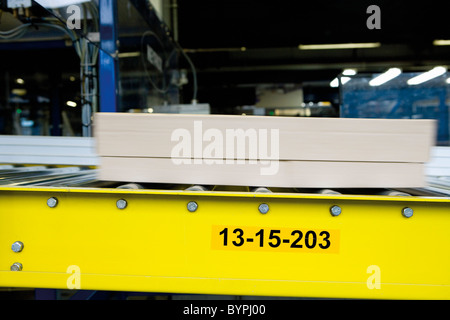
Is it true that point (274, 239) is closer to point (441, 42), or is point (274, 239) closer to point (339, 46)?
point (339, 46)

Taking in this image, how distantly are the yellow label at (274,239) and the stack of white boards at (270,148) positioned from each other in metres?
0.17

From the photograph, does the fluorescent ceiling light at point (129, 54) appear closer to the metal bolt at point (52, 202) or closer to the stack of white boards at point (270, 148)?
the stack of white boards at point (270, 148)

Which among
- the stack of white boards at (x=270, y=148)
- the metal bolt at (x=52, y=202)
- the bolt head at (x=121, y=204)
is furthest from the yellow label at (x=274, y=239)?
the metal bolt at (x=52, y=202)

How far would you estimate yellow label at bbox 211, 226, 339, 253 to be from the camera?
2.99 ft

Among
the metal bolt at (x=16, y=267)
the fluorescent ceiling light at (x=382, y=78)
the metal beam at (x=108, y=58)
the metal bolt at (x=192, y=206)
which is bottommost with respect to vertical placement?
the metal bolt at (x=16, y=267)

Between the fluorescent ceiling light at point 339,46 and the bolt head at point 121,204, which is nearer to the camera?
the bolt head at point 121,204

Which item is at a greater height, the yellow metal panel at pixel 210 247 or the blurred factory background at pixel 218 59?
the blurred factory background at pixel 218 59

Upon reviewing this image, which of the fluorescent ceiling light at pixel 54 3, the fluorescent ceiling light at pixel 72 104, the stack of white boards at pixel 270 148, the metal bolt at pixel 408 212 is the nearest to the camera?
the metal bolt at pixel 408 212

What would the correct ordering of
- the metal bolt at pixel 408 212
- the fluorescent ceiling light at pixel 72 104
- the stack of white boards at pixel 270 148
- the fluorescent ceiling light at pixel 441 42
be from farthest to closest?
the fluorescent ceiling light at pixel 441 42
the fluorescent ceiling light at pixel 72 104
the stack of white boards at pixel 270 148
the metal bolt at pixel 408 212

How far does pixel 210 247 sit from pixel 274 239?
201 millimetres

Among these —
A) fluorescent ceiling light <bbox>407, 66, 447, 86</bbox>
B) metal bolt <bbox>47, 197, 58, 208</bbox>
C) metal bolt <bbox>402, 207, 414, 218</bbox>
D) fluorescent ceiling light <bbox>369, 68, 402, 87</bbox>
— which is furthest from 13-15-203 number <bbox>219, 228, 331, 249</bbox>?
fluorescent ceiling light <bbox>407, 66, 447, 86</bbox>

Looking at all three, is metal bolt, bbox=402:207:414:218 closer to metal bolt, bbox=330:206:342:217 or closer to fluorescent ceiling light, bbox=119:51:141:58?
metal bolt, bbox=330:206:342:217

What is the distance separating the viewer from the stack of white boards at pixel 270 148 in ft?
3.18

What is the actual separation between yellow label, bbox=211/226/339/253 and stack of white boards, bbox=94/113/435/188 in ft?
0.56
